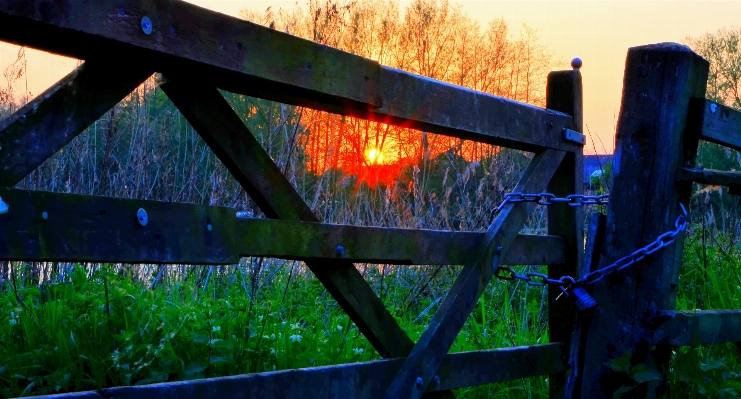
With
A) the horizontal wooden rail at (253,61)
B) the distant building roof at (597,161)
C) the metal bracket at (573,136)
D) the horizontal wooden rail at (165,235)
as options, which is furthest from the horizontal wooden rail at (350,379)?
the distant building roof at (597,161)

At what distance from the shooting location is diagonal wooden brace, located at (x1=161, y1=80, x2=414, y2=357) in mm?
1901

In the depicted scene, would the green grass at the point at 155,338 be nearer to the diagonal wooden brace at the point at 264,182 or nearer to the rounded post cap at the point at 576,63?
the diagonal wooden brace at the point at 264,182

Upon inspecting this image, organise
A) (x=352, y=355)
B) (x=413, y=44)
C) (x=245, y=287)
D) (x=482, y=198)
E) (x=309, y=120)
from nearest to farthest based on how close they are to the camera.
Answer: (x=352, y=355)
(x=245, y=287)
(x=309, y=120)
(x=482, y=198)
(x=413, y=44)

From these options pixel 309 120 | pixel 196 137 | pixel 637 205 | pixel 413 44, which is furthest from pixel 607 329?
pixel 413 44

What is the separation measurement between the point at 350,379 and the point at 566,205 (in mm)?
1513

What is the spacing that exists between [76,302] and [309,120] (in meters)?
2.63

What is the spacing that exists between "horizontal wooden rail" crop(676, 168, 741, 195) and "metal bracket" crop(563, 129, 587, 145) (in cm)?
64

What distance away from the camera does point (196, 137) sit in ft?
18.9

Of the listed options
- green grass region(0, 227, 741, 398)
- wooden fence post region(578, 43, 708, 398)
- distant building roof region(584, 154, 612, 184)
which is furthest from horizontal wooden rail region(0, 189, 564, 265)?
distant building roof region(584, 154, 612, 184)

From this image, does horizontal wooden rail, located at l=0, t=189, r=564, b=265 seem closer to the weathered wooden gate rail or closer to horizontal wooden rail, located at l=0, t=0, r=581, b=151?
the weathered wooden gate rail

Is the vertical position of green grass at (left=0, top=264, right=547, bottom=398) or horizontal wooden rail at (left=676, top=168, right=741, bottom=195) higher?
horizontal wooden rail at (left=676, top=168, right=741, bottom=195)

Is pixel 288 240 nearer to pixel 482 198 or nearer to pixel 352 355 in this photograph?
pixel 352 355

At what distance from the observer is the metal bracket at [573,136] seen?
316 centimetres

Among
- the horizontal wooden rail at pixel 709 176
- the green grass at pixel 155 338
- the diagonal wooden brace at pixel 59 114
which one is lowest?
the green grass at pixel 155 338
